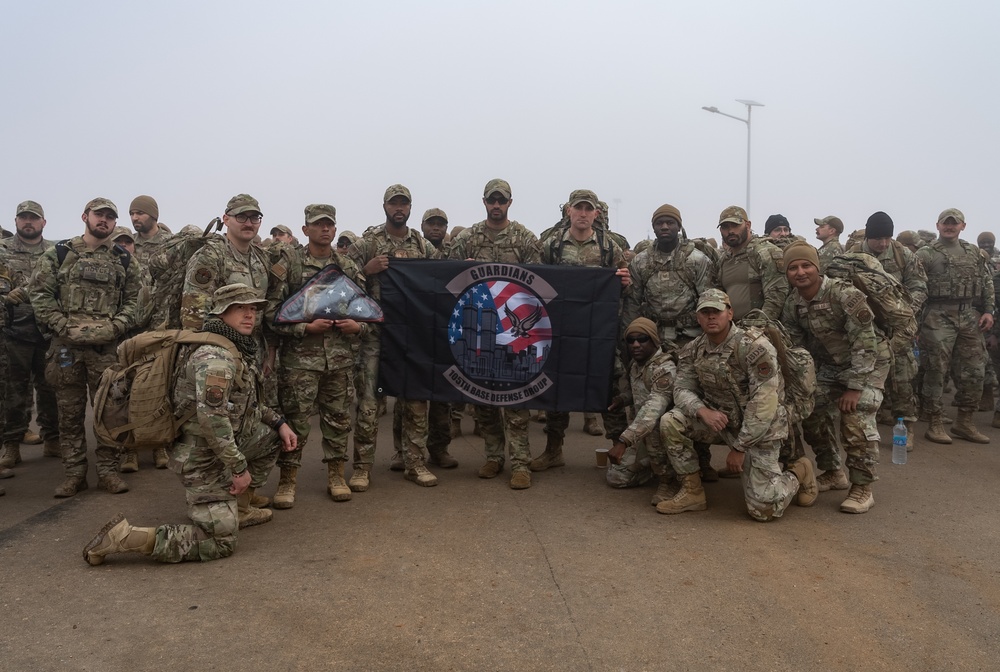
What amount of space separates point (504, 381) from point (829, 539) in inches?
113

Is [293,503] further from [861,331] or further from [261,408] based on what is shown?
[861,331]

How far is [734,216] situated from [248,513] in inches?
188

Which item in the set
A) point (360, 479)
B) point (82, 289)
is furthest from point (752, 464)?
point (82, 289)

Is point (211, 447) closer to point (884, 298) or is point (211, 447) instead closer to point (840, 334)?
point (840, 334)

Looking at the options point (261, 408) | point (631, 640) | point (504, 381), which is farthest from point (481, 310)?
point (631, 640)

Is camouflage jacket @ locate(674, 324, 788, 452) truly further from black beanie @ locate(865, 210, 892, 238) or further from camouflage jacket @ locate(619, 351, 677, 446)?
black beanie @ locate(865, 210, 892, 238)

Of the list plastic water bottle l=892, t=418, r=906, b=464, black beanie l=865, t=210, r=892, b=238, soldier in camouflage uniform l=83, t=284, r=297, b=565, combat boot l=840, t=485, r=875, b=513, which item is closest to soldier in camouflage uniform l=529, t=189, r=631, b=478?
combat boot l=840, t=485, r=875, b=513

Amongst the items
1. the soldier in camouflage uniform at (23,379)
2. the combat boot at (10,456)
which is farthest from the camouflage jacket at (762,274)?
the combat boot at (10,456)

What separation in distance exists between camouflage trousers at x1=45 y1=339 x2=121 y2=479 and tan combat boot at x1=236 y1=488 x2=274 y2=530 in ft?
5.09

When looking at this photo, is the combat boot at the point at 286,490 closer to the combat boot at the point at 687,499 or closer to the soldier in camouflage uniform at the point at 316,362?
the soldier in camouflage uniform at the point at 316,362

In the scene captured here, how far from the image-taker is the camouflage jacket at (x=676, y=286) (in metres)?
6.45

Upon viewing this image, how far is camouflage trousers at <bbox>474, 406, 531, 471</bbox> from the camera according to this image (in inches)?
245

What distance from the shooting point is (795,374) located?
18.2 ft

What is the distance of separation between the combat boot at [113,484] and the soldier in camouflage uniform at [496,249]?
9.95 ft
